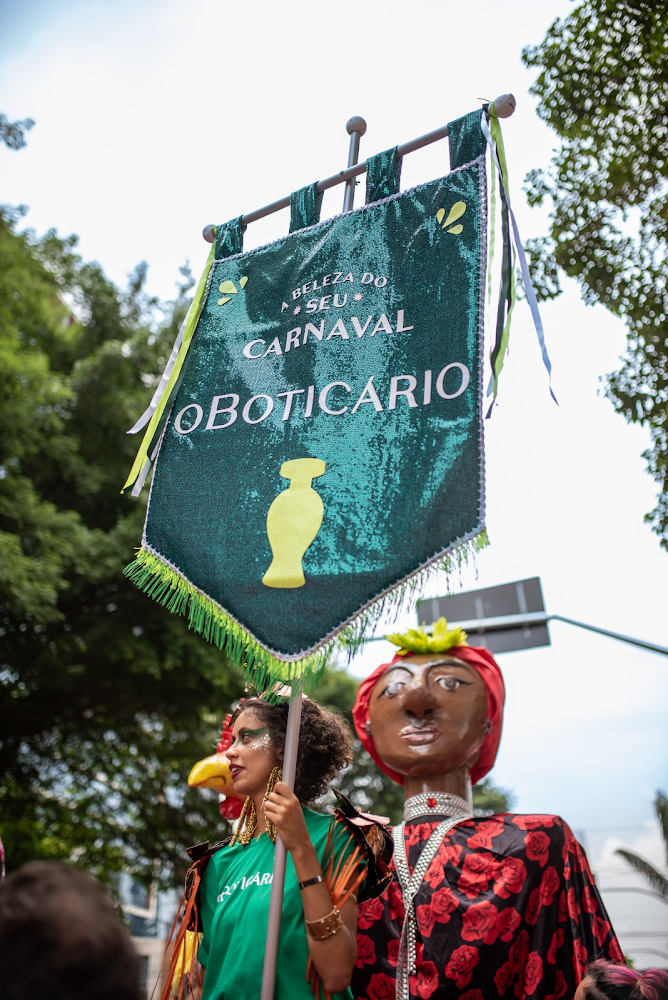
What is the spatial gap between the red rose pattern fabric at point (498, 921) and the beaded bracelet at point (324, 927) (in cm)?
81

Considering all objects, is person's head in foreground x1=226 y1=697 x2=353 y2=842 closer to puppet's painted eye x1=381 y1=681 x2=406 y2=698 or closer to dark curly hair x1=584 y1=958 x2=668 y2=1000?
puppet's painted eye x1=381 y1=681 x2=406 y2=698

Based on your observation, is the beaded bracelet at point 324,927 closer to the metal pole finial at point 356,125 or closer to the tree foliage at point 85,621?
the metal pole finial at point 356,125

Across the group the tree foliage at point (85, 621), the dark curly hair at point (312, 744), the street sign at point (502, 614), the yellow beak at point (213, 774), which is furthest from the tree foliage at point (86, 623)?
the dark curly hair at point (312, 744)

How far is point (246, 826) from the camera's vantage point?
2877 millimetres

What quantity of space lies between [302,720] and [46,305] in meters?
10.4

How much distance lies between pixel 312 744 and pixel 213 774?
1062mm

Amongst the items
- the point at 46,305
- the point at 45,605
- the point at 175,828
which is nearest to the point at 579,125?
the point at 45,605

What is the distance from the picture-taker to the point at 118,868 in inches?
429

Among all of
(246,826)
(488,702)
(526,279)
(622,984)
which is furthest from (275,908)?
(526,279)

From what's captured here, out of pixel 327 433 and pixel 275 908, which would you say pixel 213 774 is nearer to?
pixel 275 908

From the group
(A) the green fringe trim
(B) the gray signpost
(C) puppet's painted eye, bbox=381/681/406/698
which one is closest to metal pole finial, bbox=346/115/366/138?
(A) the green fringe trim

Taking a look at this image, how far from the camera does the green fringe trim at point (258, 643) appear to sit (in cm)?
243

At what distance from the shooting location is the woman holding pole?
2.29m

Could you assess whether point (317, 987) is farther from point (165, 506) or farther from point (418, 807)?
point (165, 506)
